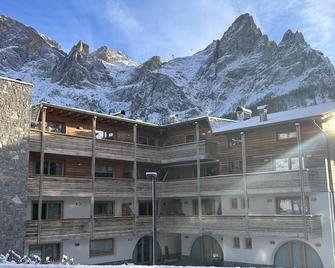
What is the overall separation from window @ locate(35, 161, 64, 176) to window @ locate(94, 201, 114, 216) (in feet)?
12.1

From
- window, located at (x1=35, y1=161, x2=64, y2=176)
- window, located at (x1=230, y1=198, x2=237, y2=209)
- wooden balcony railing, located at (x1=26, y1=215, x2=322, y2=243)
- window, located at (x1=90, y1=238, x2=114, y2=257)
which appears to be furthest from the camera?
window, located at (x1=230, y1=198, x2=237, y2=209)

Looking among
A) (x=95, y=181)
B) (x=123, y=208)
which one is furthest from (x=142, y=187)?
(x=95, y=181)

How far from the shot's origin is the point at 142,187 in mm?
35250

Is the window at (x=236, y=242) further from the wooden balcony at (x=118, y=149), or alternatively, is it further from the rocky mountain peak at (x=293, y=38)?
the rocky mountain peak at (x=293, y=38)

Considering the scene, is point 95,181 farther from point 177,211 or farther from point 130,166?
point 177,211

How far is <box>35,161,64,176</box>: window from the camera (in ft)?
101

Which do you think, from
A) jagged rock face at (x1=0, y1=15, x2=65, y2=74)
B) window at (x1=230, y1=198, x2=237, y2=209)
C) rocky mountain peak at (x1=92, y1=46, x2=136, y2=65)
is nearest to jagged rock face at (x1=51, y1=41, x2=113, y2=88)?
jagged rock face at (x1=0, y1=15, x2=65, y2=74)

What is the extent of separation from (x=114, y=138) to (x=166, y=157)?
4.53m

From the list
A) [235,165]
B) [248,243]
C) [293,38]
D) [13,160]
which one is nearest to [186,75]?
[293,38]

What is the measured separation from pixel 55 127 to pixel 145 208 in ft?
32.6

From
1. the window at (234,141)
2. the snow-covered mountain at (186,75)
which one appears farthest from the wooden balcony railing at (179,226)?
the snow-covered mountain at (186,75)

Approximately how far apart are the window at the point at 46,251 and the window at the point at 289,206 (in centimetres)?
1502

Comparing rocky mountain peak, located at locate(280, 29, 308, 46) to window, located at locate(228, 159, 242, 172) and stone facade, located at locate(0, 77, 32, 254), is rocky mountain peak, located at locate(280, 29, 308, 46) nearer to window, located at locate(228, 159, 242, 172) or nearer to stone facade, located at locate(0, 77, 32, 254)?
window, located at locate(228, 159, 242, 172)

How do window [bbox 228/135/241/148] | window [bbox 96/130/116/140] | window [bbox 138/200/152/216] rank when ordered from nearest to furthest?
window [bbox 228/135/241/148], window [bbox 96/130/116/140], window [bbox 138/200/152/216]
